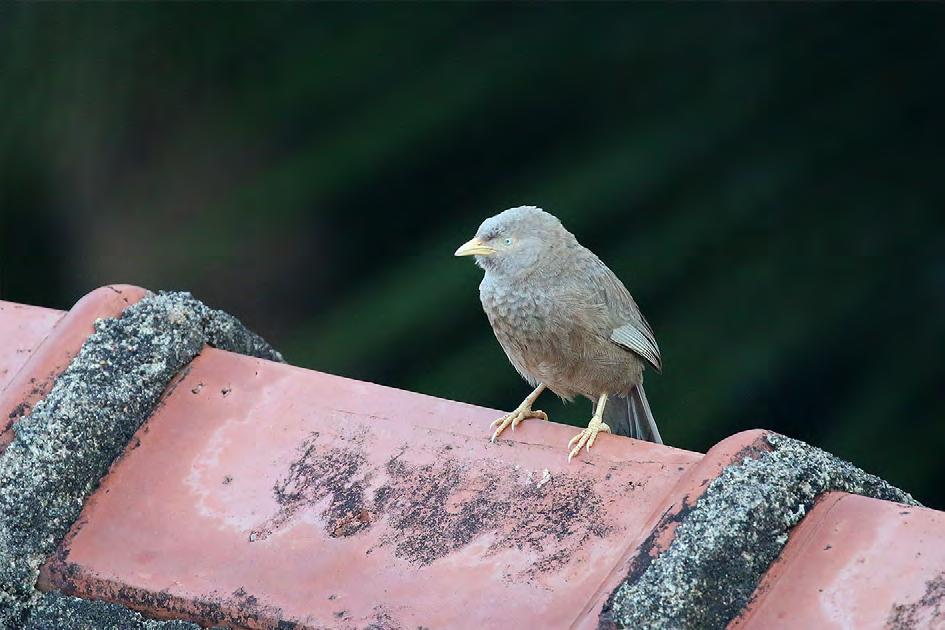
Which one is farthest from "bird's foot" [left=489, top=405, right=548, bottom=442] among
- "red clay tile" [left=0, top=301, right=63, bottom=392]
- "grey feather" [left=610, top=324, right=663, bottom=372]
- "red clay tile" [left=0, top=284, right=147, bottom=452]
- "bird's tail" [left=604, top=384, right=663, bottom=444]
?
"red clay tile" [left=0, top=301, right=63, bottom=392]

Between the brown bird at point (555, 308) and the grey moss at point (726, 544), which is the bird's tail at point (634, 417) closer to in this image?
the brown bird at point (555, 308)

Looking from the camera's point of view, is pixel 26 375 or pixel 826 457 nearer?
pixel 826 457

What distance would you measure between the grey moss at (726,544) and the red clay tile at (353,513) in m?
0.07

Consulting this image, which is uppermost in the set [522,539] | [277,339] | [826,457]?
[826,457]

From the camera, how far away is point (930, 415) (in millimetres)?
4582

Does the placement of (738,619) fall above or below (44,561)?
above

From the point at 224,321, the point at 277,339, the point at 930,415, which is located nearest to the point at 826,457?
the point at 224,321

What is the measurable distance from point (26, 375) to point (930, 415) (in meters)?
3.30

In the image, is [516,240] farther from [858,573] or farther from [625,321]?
[858,573]

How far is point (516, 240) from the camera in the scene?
3227 mm

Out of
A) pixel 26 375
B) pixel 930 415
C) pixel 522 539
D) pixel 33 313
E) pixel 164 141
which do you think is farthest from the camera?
pixel 164 141

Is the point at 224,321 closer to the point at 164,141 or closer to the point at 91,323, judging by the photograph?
the point at 91,323

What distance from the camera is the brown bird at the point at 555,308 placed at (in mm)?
3154

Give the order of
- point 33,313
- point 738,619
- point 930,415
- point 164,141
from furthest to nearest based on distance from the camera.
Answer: point 164,141 < point 930,415 < point 33,313 < point 738,619
